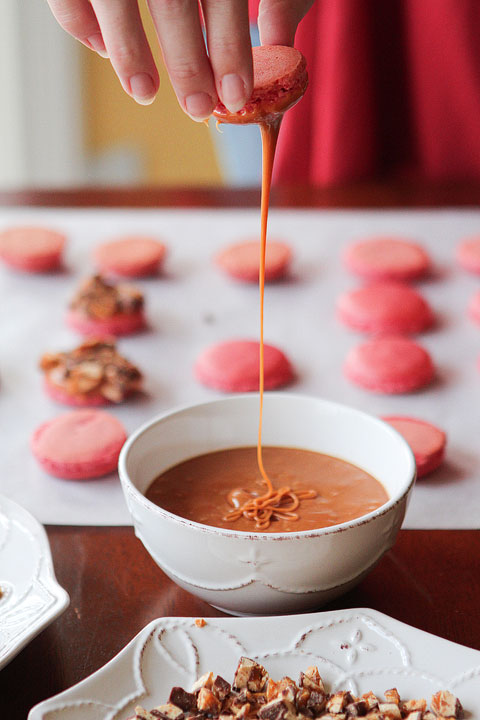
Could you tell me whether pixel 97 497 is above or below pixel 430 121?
below

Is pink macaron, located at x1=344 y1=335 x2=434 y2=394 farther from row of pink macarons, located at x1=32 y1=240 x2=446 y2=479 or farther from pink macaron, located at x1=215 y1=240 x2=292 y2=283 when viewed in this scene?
pink macaron, located at x1=215 y1=240 x2=292 y2=283

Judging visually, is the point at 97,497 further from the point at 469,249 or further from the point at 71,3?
the point at 469,249

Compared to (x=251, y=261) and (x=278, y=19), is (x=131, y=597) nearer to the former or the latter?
(x=278, y=19)

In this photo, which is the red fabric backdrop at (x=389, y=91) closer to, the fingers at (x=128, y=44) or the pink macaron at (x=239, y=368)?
the pink macaron at (x=239, y=368)

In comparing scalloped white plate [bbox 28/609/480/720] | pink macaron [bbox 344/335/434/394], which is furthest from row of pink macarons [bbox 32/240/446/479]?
scalloped white plate [bbox 28/609/480/720]

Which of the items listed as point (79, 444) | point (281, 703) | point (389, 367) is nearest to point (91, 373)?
point (79, 444)

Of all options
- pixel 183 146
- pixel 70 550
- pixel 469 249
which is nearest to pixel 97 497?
pixel 70 550
